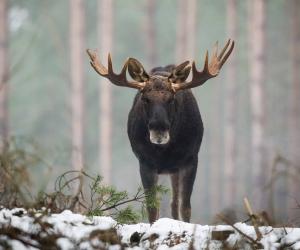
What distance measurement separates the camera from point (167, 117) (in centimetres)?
570

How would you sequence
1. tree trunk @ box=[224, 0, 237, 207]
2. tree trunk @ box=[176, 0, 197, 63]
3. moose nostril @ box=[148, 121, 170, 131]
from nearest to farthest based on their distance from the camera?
1. moose nostril @ box=[148, 121, 170, 131]
2. tree trunk @ box=[176, 0, 197, 63]
3. tree trunk @ box=[224, 0, 237, 207]

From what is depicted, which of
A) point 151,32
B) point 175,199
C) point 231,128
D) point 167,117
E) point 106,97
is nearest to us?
point 167,117

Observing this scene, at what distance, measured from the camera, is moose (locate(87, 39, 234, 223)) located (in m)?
5.87

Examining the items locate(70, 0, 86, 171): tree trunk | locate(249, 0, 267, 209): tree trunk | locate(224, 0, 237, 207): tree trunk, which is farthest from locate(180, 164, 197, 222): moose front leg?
locate(224, 0, 237, 207): tree trunk

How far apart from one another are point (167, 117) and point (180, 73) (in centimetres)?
58

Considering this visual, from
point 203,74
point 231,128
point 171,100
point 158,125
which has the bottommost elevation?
point 231,128

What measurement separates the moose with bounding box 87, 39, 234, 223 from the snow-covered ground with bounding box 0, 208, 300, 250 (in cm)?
193

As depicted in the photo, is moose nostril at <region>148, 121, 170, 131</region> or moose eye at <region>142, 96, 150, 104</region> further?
moose eye at <region>142, 96, 150, 104</region>

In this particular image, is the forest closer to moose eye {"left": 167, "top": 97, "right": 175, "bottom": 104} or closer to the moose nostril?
moose eye {"left": 167, "top": 97, "right": 175, "bottom": 104}

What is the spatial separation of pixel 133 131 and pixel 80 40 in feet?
54.3

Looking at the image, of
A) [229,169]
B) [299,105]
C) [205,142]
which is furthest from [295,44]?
[205,142]

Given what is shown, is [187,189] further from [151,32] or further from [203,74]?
[151,32]

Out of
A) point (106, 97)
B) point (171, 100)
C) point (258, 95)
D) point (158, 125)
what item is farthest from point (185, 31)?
point (158, 125)

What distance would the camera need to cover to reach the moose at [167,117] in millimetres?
5871
